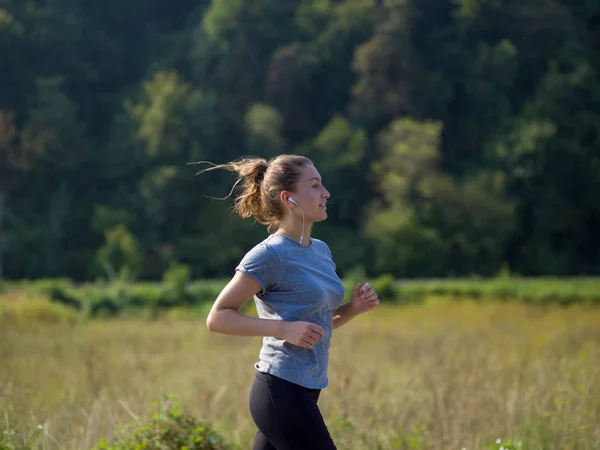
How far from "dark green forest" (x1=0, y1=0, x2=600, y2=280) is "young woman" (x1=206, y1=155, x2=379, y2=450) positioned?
32.6 m

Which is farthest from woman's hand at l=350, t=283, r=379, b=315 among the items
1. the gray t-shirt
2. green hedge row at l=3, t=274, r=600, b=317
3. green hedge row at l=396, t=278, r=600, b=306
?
green hedge row at l=396, t=278, r=600, b=306

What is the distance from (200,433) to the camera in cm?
457

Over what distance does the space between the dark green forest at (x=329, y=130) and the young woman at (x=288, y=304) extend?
3260cm

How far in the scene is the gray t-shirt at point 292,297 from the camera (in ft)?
10.9

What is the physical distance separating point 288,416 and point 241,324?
34 centimetres

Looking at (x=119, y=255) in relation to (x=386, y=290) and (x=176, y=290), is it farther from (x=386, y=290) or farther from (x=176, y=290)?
(x=386, y=290)

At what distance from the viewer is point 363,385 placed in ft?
23.2

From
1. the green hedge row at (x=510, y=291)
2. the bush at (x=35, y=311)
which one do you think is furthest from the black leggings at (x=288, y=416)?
the green hedge row at (x=510, y=291)

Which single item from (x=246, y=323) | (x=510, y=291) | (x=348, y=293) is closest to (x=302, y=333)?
(x=246, y=323)

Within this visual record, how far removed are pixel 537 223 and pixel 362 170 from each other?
7.49m

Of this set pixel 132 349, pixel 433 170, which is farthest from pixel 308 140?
pixel 132 349

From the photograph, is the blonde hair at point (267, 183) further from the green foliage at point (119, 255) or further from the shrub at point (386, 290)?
the green foliage at point (119, 255)

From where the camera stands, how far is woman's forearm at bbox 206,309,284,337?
10.7ft

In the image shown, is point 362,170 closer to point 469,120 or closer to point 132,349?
point 469,120
